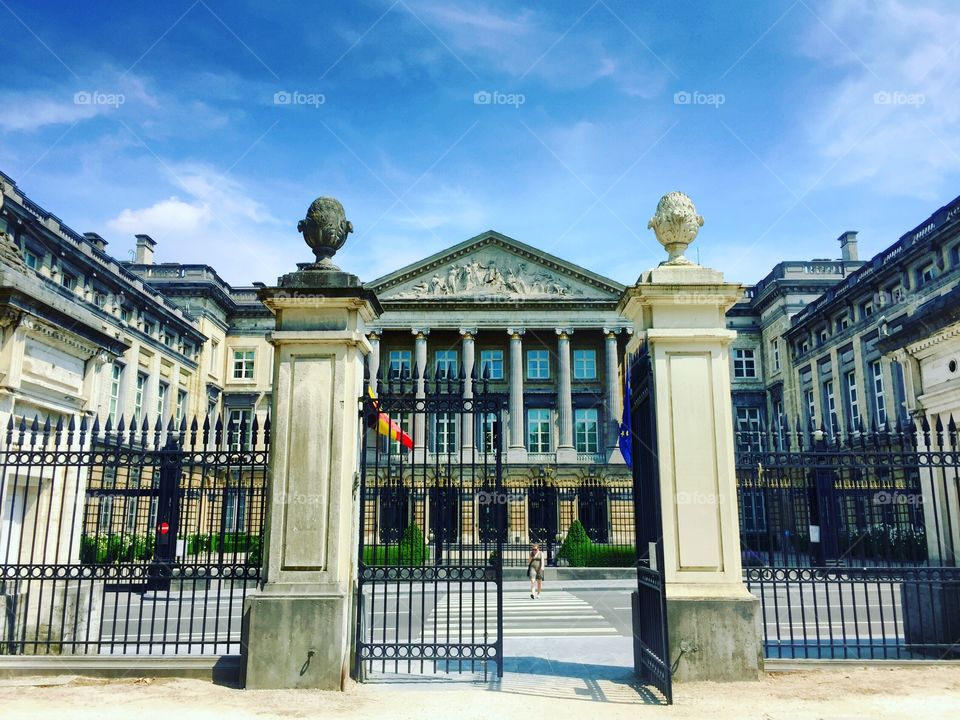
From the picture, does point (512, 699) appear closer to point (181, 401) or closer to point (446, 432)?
point (446, 432)

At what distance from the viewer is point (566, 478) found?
147 feet

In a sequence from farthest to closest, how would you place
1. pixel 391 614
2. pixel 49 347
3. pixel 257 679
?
pixel 391 614
pixel 49 347
pixel 257 679

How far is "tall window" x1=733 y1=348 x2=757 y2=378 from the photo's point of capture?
2042 inches

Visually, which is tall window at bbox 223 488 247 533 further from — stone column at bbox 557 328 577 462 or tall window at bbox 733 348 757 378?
tall window at bbox 733 348 757 378

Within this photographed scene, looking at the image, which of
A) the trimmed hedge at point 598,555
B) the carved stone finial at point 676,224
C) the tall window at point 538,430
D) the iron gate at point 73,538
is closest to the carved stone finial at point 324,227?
the iron gate at point 73,538

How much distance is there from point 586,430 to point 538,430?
307cm

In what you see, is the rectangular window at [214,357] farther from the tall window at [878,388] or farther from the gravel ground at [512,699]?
the gravel ground at [512,699]

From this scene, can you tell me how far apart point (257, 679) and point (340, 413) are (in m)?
2.47

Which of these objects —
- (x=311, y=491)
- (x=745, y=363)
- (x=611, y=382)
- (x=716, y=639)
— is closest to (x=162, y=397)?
(x=611, y=382)

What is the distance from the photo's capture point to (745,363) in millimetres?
52094

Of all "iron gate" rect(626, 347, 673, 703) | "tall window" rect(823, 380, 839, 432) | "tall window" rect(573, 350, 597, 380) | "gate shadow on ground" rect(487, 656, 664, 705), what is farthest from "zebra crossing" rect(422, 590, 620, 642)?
"tall window" rect(573, 350, 597, 380)

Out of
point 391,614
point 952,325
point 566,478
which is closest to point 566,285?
point 566,478

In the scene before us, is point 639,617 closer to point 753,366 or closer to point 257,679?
point 257,679

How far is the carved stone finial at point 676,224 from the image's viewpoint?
7809mm
